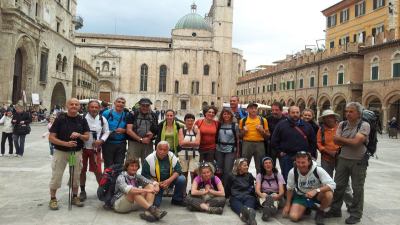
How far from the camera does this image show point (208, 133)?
6.84 metres

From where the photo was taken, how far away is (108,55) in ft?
233

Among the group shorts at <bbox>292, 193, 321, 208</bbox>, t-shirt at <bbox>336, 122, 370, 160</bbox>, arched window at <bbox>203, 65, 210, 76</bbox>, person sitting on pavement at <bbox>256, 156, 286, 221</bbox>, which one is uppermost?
arched window at <bbox>203, 65, 210, 76</bbox>

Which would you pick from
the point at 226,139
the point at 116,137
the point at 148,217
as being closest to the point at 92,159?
the point at 116,137

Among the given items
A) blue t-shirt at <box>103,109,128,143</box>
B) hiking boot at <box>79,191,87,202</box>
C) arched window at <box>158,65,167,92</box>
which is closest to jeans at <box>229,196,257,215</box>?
blue t-shirt at <box>103,109,128,143</box>

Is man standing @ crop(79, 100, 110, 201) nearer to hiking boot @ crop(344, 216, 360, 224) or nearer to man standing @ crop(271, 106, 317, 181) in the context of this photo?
man standing @ crop(271, 106, 317, 181)

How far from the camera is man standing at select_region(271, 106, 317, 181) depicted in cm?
645

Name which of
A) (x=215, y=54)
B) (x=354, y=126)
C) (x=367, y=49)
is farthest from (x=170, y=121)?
(x=215, y=54)

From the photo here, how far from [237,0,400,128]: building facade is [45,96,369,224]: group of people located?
66.2 feet

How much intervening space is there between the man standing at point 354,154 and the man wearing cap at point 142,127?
319 centimetres

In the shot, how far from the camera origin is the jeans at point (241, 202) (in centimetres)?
599

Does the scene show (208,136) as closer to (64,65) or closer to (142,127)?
(142,127)

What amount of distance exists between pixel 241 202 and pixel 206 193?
1.92 ft

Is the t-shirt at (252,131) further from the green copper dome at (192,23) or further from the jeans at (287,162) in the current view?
the green copper dome at (192,23)

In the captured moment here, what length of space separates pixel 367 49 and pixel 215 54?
42.5m
